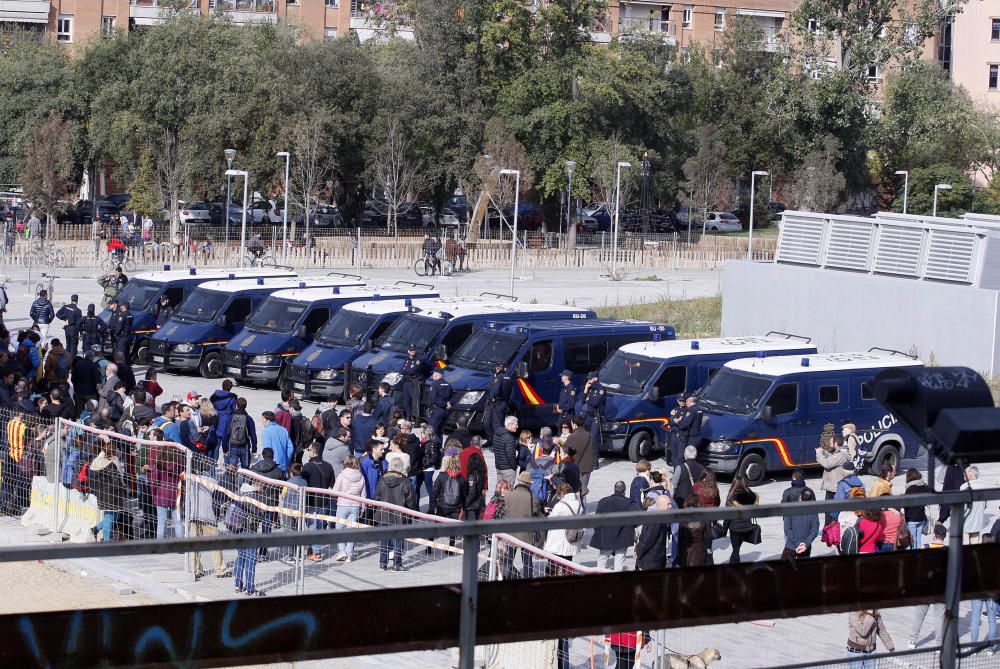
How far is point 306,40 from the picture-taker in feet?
244

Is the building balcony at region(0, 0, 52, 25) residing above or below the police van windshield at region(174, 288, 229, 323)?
above

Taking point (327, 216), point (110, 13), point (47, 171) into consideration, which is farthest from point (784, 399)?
point (110, 13)

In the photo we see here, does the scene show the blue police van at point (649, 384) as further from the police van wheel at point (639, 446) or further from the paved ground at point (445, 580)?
the paved ground at point (445, 580)

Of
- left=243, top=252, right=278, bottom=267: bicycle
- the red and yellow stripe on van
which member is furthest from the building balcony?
the red and yellow stripe on van

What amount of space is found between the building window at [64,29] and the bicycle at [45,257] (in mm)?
36140

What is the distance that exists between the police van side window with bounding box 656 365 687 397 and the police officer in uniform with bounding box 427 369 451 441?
3199 mm

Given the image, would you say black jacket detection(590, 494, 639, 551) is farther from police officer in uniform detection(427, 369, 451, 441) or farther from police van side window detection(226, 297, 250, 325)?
police van side window detection(226, 297, 250, 325)

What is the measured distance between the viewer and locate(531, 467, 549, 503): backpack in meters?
15.1

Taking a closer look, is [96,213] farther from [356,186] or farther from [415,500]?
[415,500]

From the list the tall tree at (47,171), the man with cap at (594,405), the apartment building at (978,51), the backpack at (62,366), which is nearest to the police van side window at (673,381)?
the man with cap at (594,405)

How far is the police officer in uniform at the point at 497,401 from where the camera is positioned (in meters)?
20.3

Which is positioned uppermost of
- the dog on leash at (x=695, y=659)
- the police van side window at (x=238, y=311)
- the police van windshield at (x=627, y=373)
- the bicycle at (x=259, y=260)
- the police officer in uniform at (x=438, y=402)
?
the dog on leash at (x=695, y=659)

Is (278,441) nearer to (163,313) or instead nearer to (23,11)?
(163,313)

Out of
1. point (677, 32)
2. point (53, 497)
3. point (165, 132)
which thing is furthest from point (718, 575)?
point (677, 32)
